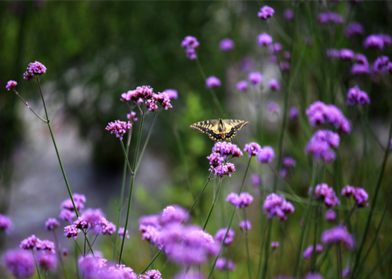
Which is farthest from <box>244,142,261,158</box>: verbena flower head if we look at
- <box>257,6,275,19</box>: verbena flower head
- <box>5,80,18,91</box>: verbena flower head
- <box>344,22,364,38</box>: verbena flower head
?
<box>344,22,364,38</box>: verbena flower head

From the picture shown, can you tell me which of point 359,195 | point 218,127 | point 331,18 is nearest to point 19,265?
point 359,195

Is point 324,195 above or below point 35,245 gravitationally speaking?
above

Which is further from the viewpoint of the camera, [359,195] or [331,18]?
[331,18]

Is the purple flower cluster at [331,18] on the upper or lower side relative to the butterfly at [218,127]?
upper

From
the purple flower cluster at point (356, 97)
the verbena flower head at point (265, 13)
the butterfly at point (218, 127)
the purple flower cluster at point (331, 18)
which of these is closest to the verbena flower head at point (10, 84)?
the butterfly at point (218, 127)

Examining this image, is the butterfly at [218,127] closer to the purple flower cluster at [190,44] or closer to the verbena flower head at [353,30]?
the purple flower cluster at [190,44]

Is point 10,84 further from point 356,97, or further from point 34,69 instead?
point 356,97

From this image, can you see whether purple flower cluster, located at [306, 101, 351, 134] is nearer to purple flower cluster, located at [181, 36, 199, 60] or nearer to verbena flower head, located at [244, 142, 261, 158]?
verbena flower head, located at [244, 142, 261, 158]

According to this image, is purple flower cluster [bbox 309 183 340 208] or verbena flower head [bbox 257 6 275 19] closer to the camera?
purple flower cluster [bbox 309 183 340 208]

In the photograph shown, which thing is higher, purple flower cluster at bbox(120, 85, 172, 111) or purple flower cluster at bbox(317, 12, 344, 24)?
purple flower cluster at bbox(317, 12, 344, 24)

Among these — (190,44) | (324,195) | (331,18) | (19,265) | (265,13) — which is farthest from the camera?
(331,18)

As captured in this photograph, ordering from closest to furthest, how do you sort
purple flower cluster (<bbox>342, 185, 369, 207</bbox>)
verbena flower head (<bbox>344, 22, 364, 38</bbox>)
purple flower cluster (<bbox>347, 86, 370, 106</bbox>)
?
purple flower cluster (<bbox>342, 185, 369, 207</bbox>) → purple flower cluster (<bbox>347, 86, 370, 106</bbox>) → verbena flower head (<bbox>344, 22, 364, 38</bbox>)
